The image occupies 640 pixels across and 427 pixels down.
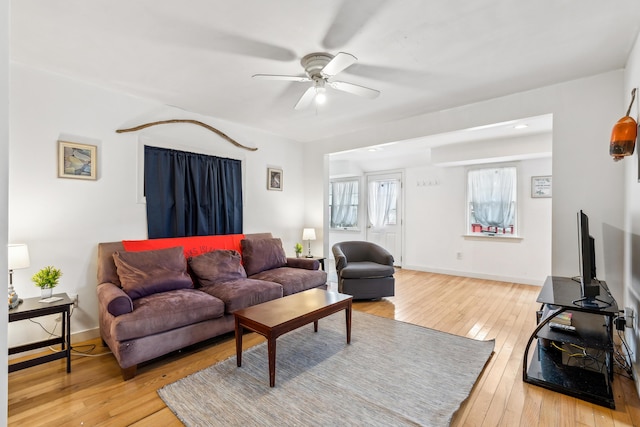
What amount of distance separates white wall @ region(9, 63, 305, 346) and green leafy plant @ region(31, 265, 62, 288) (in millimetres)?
284

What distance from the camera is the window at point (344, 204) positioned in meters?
7.25

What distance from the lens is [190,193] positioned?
12.1ft

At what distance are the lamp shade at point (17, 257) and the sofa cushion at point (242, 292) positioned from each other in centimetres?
139

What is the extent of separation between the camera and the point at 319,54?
7.57 ft

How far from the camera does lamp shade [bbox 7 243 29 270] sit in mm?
2182

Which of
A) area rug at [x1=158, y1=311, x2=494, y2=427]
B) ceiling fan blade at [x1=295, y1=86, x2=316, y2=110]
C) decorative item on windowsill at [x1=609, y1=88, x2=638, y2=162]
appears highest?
ceiling fan blade at [x1=295, y1=86, x2=316, y2=110]

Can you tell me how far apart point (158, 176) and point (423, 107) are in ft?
10.6

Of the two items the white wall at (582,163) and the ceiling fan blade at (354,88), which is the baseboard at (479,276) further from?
the ceiling fan blade at (354,88)

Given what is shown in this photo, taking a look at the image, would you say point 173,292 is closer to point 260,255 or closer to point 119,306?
point 119,306

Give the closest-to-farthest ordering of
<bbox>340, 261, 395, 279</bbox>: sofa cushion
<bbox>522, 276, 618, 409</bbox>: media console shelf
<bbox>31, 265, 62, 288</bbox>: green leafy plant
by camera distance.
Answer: <bbox>522, 276, 618, 409</bbox>: media console shelf < <bbox>31, 265, 62, 288</bbox>: green leafy plant < <bbox>340, 261, 395, 279</bbox>: sofa cushion

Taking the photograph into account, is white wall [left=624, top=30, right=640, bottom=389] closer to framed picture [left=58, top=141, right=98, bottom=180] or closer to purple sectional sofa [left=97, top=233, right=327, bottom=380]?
purple sectional sofa [left=97, top=233, right=327, bottom=380]

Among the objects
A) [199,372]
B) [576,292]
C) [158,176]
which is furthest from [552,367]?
[158,176]

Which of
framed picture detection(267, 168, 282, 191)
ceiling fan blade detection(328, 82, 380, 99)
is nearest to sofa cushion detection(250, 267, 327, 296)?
framed picture detection(267, 168, 282, 191)

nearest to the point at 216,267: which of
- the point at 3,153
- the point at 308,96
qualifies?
the point at 308,96
